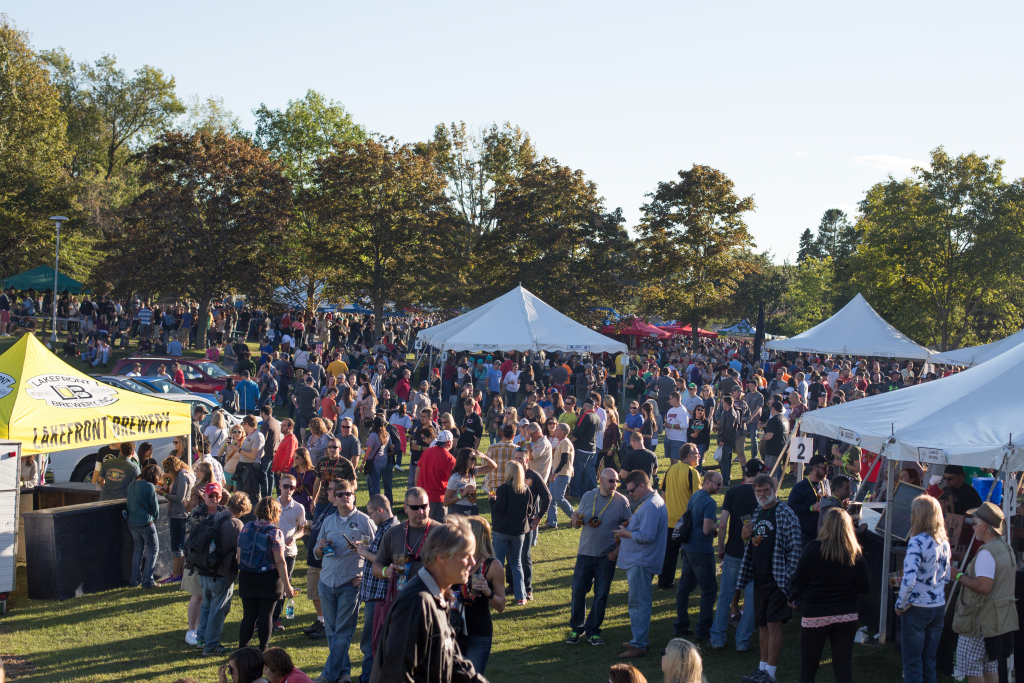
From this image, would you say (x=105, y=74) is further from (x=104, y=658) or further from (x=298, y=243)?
(x=104, y=658)

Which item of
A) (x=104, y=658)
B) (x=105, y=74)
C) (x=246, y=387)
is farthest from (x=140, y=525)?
(x=105, y=74)

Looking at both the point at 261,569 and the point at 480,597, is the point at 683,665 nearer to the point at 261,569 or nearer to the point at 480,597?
the point at 480,597

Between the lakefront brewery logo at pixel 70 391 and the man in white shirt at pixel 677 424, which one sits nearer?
the lakefront brewery logo at pixel 70 391

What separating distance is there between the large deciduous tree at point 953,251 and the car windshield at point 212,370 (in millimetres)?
26233

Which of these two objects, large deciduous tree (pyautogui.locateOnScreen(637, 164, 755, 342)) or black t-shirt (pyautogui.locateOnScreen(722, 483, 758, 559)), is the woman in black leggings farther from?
Answer: large deciduous tree (pyautogui.locateOnScreen(637, 164, 755, 342))

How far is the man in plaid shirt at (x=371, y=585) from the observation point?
240 inches

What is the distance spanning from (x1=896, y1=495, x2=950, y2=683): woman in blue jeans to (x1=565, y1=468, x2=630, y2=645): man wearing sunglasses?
234 centimetres

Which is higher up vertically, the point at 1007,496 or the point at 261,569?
the point at 1007,496

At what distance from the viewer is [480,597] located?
17.3 feet

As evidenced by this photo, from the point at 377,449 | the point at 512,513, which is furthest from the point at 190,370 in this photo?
the point at 512,513

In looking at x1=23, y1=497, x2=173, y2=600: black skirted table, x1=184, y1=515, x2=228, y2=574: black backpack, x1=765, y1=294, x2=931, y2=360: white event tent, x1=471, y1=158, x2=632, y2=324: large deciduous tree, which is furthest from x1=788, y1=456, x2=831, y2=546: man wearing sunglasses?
x1=471, y1=158, x2=632, y2=324: large deciduous tree

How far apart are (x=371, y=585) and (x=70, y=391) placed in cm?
494

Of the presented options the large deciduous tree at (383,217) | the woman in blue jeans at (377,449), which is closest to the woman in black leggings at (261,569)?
the woman in blue jeans at (377,449)

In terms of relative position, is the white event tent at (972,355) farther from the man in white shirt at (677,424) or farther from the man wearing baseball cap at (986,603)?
the man wearing baseball cap at (986,603)
